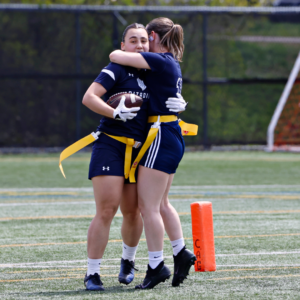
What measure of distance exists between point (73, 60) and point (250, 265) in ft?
48.0

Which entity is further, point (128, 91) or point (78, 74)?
point (78, 74)

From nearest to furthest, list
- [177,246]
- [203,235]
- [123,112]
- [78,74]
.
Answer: [123,112] → [177,246] → [203,235] → [78,74]

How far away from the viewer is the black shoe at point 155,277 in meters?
4.41

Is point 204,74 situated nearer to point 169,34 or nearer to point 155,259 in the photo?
point 169,34

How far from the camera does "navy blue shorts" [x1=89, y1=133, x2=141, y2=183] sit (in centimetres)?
438

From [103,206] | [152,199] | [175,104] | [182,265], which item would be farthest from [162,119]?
[182,265]

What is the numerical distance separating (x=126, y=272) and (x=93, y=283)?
361 mm

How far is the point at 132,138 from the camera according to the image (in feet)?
14.6

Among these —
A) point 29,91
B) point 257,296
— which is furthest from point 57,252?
point 29,91

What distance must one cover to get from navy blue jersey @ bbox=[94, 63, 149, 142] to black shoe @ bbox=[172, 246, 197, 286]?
0.92 m

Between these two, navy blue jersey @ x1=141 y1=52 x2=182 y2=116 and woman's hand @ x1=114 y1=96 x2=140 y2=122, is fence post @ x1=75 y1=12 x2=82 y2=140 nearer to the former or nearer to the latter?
navy blue jersey @ x1=141 y1=52 x2=182 y2=116

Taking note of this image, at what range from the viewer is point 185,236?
6645 millimetres

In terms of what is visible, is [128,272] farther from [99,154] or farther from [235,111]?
[235,111]

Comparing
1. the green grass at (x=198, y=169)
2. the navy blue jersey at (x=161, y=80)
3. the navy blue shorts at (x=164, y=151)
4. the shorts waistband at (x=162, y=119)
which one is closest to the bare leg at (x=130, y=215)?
the navy blue shorts at (x=164, y=151)
